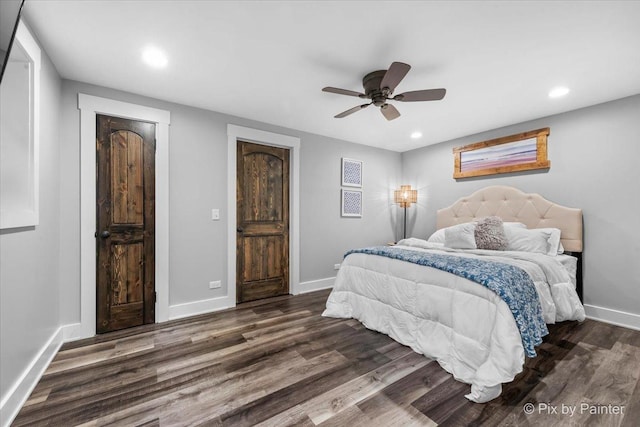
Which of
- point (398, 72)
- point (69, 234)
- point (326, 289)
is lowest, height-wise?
point (326, 289)

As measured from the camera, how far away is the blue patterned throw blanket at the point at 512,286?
1.76 m

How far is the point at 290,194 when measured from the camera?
397 cm

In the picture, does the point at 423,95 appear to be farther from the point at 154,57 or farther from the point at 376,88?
the point at 154,57

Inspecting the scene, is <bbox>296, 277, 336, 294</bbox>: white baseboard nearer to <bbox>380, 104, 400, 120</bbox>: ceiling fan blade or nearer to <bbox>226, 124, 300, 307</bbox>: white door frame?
<bbox>226, 124, 300, 307</bbox>: white door frame

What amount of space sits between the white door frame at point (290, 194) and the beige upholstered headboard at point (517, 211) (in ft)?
7.88

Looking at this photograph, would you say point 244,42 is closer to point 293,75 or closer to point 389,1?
point 293,75

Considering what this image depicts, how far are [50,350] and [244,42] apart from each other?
9.33 ft

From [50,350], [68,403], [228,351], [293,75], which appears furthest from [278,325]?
[293,75]

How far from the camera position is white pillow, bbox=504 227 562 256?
3043 millimetres

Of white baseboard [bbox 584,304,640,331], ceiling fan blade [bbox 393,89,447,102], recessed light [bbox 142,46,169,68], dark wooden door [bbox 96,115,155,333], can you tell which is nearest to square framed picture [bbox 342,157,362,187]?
ceiling fan blade [bbox 393,89,447,102]

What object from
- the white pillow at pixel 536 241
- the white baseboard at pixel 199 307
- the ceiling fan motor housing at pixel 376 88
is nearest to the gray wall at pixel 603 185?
the white pillow at pixel 536 241

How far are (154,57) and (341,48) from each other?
1.53 metres

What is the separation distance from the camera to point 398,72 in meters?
2.04

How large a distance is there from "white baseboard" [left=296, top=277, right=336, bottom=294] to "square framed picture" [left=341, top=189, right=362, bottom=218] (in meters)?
1.12
